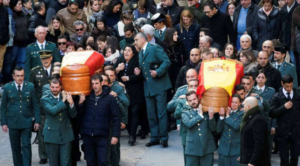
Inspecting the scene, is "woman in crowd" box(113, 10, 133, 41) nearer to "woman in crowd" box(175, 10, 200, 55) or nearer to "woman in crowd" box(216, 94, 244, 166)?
"woman in crowd" box(175, 10, 200, 55)

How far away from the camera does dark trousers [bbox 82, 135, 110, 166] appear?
1016 cm

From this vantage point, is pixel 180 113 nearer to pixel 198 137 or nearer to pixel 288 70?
pixel 198 137

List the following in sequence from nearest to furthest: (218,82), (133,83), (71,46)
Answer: (218,82)
(133,83)
(71,46)

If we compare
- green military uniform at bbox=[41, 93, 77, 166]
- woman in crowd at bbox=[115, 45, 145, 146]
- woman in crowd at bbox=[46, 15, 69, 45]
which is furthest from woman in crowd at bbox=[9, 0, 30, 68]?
green military uniform at bbox=[41, 93, 77, 166]

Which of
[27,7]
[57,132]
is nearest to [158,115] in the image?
[57,132]

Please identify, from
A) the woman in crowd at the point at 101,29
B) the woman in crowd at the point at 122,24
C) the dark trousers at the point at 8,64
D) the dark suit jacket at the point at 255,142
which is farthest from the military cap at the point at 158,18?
the dark suit jacket at the point at 255,142

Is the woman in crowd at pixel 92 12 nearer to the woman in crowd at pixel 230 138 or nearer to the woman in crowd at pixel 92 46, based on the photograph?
the woman in crowd at pixel 92 46

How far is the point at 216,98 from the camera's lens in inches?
363

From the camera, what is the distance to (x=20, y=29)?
15609 millimetres

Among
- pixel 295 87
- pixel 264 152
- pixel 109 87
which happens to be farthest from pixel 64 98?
pixel 295 87

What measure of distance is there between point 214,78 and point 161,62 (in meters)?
3.18

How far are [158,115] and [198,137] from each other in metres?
2.81

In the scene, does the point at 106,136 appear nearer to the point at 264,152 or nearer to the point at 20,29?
the point at 264,152

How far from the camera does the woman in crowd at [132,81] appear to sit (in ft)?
41.1
